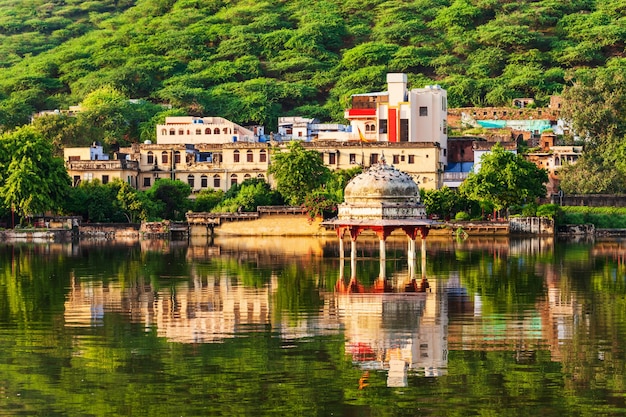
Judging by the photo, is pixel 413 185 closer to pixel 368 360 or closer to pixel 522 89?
pixel 368 360

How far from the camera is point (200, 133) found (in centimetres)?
12119

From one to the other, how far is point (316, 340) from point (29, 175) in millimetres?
58389

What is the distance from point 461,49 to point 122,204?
253 feet

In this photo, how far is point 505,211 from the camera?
99.2 meters

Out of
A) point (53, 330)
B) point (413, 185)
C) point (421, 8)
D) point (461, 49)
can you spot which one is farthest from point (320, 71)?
point (53, 330)

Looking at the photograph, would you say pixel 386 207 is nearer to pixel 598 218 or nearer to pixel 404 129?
pixel 598 218

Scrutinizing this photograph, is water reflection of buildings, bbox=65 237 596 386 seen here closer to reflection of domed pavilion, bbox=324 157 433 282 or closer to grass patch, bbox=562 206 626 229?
reflection of domed pavilion, bbox=324 157 433 282

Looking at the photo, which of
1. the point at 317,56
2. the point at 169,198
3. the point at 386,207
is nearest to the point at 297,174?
the point at 169,198

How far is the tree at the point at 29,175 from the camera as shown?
96.7 m

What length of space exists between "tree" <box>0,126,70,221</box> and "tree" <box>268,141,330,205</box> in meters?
12.5

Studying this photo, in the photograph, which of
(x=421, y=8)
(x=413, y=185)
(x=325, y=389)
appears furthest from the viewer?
(x=421, y=8)

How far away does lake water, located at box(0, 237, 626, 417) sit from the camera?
33.2 meters

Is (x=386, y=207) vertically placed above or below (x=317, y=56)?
below

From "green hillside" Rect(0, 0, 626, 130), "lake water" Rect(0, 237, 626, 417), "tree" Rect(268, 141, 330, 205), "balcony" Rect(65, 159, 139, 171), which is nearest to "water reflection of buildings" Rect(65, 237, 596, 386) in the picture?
"lake water" Rect(0, 237, 626, 417)
